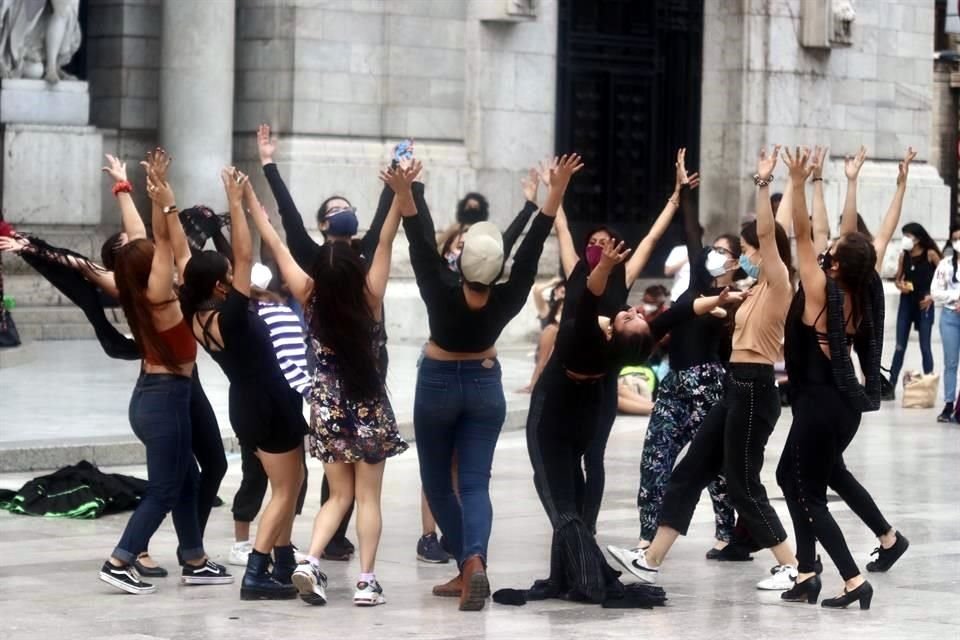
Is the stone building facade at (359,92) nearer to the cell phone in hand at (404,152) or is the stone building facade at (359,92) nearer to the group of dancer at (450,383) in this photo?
the cell phone in hand at (404,152)

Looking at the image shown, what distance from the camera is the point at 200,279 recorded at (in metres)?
9.18

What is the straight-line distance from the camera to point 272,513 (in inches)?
364

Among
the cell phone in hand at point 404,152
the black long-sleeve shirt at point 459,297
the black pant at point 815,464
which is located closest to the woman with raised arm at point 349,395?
the black long-sleeve shirt at point 459,297

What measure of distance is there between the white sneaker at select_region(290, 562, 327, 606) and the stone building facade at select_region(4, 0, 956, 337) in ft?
42.0

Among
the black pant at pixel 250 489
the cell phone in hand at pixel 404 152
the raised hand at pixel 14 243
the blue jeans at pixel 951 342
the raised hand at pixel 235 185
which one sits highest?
the cell phone in hand at pixel 404 152

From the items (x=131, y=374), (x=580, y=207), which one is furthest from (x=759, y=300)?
(x=580, y=207)

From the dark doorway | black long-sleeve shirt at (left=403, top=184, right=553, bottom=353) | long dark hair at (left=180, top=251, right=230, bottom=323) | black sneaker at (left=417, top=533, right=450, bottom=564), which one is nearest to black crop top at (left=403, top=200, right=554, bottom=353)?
black long-sleeve shirt at (left=403, top=184, right=553, bottom=353)

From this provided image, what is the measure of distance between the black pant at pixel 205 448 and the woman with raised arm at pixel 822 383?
8.58ft

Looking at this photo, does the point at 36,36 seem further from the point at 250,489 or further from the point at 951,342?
the point at 250,489

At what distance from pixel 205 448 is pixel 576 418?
69.6 inches

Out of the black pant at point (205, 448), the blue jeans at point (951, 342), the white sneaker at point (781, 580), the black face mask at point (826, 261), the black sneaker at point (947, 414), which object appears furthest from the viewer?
the blue jeans at point (951, 342)

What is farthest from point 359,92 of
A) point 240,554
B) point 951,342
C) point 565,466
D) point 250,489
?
point 565,466

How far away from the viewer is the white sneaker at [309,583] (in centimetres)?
893

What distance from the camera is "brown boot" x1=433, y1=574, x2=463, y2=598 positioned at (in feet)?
30.6
